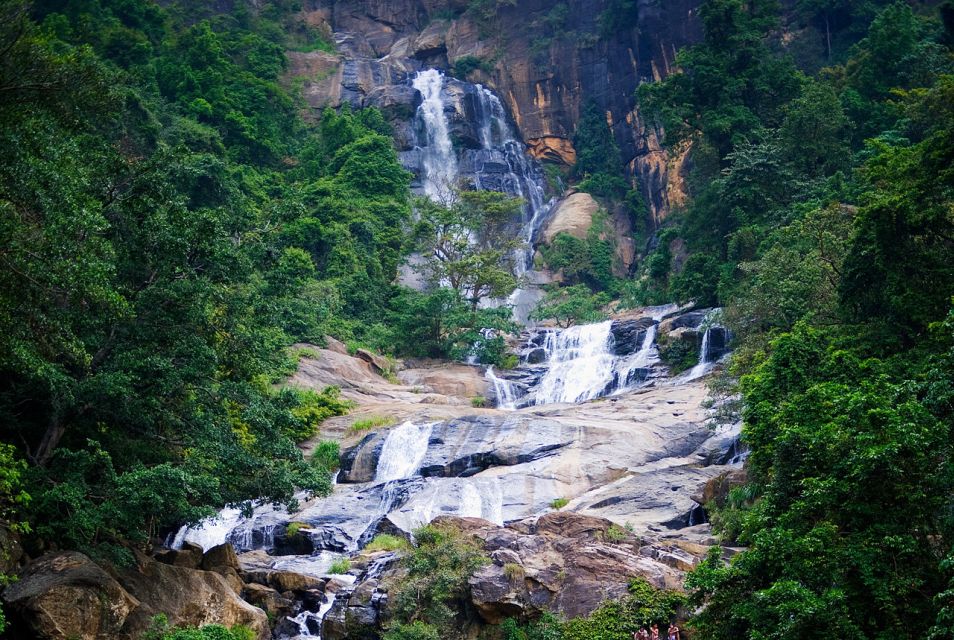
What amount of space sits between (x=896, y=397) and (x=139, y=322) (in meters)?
13.6

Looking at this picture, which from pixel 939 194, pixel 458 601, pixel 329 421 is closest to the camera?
pixel 458 601

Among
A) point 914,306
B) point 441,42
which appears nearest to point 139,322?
point 914,306

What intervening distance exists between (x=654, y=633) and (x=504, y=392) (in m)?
20.4

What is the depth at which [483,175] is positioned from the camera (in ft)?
179

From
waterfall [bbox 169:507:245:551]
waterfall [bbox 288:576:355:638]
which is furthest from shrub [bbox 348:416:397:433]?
waterfall [bbox 288:576:355:638]

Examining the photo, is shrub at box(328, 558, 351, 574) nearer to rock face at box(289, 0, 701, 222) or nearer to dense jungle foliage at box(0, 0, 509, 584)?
dense jungle foliage at box(0, 0, 509, 584)

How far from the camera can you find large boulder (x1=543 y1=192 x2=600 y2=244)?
49.8 meters

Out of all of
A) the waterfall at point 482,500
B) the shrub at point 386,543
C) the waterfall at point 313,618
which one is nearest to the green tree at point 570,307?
the waterfall at point 482,500

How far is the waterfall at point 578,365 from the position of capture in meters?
33.2

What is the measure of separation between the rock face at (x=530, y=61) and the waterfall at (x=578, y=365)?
16659 millimetres

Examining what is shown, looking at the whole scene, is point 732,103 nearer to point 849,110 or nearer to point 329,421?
point 849,110

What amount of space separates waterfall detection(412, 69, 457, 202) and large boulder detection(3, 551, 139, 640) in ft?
134

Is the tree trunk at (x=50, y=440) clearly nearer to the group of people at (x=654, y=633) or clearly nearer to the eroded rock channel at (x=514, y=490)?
the eroded rock channel at (x=514, y=490)

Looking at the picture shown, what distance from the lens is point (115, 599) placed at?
562 inches
